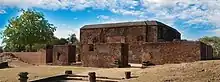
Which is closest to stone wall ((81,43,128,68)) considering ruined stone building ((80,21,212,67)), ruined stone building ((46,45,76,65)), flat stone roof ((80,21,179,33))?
ruined stone building ((80,21,212,67))

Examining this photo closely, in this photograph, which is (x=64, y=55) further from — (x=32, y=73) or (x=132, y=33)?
(x=32, y=73)

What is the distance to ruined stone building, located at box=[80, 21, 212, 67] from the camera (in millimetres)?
25641

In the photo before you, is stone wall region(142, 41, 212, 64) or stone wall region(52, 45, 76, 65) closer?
stone wall region(142, 41, 212, 64)

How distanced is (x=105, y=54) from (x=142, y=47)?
13.0 feet

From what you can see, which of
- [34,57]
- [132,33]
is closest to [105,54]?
[132,33]

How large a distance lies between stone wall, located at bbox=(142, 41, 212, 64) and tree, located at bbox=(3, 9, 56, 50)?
84.7 ft

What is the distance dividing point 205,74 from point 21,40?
128 ft

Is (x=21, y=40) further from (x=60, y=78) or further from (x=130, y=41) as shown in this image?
(x=60, y=78)

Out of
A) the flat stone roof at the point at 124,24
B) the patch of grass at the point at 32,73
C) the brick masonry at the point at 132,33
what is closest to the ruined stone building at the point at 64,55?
the brick masonry at the point at 132,33

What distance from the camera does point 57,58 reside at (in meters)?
33.0

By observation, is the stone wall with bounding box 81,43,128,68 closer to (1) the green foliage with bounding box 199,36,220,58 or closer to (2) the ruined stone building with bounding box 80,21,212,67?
(2) the ruined stone building with bounding box 80,21,212,67

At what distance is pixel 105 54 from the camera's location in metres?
26.8

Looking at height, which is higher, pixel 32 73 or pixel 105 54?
pixel 105 54

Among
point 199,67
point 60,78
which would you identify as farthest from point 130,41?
point 199,67
